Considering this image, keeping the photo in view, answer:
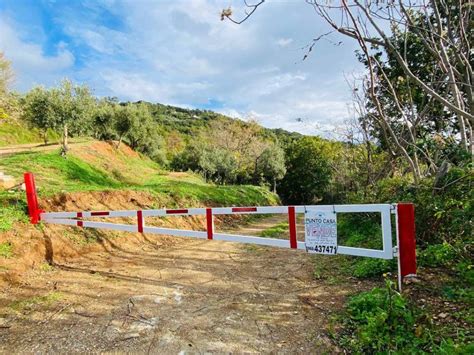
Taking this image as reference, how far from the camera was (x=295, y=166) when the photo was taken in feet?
132

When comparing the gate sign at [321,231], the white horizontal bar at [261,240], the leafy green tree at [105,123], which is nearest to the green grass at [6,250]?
the white horizontal bar at [261,240]

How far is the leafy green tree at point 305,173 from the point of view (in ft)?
123

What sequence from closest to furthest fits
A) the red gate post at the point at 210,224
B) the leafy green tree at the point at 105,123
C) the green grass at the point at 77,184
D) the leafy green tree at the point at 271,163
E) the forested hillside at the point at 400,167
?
the forested hillside at the point at 400,167 → the red gate post at the point at 210,224 → the green grass at the point at 77,184 → the leafy green tree at the point at 105,123 → the leafy green tree at the point at 271,163

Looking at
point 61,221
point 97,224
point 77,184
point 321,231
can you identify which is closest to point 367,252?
point 321,231

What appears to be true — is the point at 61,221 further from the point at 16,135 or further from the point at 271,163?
the point at 16,135

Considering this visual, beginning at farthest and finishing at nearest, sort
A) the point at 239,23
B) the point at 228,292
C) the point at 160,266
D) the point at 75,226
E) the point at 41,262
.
Answer: the point at 75,226, the point at 160,266, the point at 41,262, the point at 228,292, the point at 239,23

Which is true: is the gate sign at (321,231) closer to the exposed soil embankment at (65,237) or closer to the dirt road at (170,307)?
the dirt road at (170,307)

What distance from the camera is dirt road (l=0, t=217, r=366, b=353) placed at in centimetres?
291

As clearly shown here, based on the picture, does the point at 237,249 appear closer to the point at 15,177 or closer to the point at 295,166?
the point at 15,177

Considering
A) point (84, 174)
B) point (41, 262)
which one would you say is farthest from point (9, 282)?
point (84, 174)

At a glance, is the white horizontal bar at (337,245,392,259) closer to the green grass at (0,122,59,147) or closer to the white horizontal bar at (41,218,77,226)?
the white horizontal bar at (41,218,77,226)

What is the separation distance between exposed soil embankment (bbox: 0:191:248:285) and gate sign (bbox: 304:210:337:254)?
14.6 ft

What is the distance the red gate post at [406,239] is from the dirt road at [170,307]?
0.93 m

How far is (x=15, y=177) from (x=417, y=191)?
31.8ft
